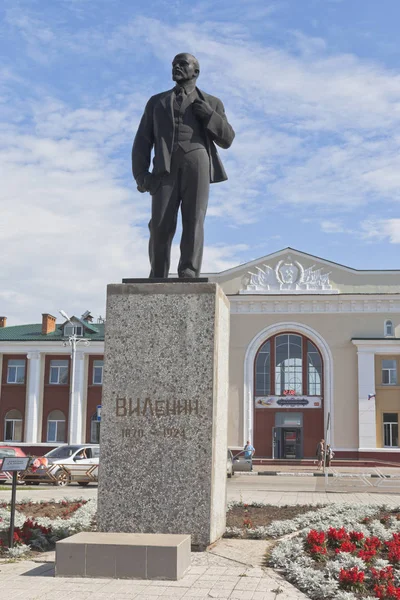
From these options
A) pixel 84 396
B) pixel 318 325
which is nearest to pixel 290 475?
pixel 318 325

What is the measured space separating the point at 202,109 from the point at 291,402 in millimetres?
35121

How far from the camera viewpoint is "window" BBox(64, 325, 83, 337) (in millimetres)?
45031

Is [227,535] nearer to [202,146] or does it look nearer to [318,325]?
[202,146]

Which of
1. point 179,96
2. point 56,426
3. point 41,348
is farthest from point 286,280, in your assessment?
point 179,96

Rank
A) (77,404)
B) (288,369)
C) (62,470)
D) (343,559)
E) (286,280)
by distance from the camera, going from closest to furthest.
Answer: (343,559) → (62,470) → (288,369) → (77,404) → (286,280)

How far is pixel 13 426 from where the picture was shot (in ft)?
143

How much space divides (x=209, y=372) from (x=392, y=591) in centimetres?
260

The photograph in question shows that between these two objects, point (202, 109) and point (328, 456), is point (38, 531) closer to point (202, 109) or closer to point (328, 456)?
point (202, 109)

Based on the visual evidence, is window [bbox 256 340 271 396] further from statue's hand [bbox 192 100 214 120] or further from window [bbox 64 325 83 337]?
statue's hand [bbox 192 100 214 120]

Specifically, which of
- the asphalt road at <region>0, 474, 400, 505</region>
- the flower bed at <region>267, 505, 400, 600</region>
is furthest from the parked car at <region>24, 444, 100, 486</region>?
the flower bed at <region>267, 505, 400, 600</region>

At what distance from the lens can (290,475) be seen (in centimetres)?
3275

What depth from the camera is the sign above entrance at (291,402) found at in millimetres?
41625

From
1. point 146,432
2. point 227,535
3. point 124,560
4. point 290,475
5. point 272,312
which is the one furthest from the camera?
point 272,312

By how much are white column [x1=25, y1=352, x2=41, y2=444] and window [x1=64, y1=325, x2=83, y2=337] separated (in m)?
2.98
